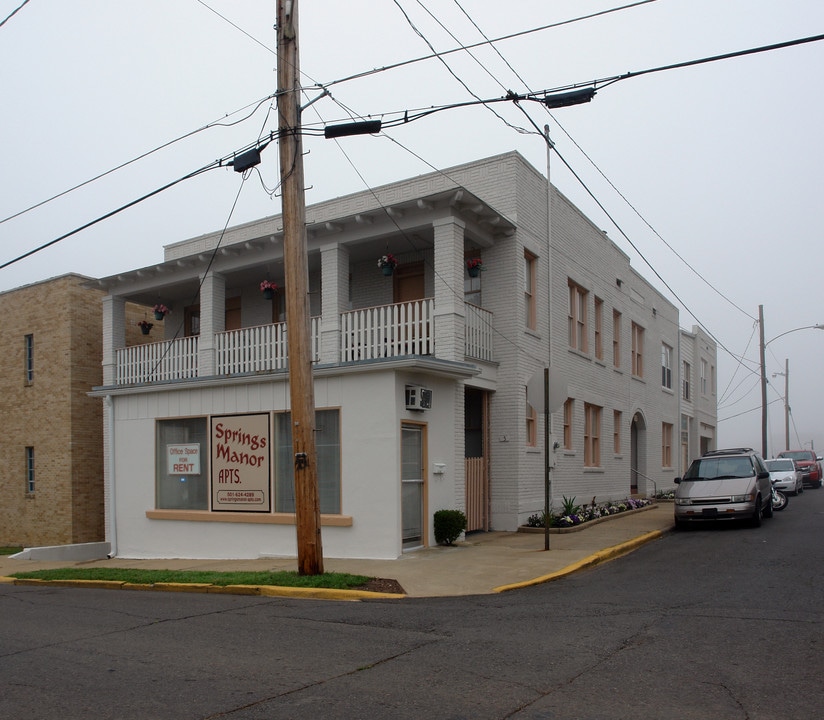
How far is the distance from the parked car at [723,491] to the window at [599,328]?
17.9ft

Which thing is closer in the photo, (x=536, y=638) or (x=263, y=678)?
(x=263, y=678)

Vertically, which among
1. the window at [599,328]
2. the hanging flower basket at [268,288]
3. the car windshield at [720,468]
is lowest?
the car windshield at [720,468]

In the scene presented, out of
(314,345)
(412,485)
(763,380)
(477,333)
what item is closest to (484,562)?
(412,485)

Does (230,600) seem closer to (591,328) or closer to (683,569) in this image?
(683,569)

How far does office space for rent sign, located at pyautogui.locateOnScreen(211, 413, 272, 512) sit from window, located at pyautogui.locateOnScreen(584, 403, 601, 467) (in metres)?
9.65

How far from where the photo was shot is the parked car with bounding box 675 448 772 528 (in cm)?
1725

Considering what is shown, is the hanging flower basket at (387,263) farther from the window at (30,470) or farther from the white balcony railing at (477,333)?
the window at (30,470)

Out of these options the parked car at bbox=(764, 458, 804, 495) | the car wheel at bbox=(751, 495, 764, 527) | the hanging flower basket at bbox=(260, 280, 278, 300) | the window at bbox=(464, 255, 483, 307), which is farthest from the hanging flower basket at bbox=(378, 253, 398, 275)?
the parked car at bbox=(764, 458, 804, 495)

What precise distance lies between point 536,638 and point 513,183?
1255 cm

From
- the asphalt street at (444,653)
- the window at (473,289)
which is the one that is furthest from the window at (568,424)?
the asphalt street at (444,653)

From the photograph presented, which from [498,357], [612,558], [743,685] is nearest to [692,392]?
[498,357]

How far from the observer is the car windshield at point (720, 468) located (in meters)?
18.2

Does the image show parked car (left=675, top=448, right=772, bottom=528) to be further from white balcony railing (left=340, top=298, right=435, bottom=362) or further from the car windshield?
white balcony railing (left=340, top=298, right=435, bottom=362)

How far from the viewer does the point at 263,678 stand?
6.52m
